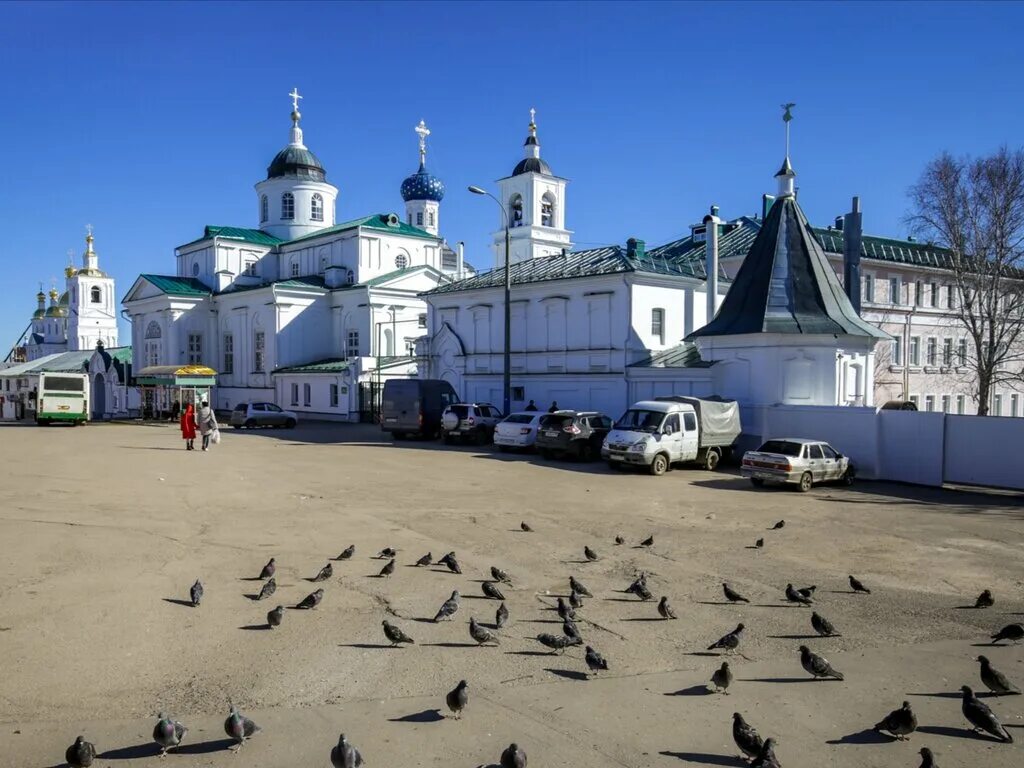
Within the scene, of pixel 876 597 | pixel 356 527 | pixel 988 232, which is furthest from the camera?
pixel 988 232

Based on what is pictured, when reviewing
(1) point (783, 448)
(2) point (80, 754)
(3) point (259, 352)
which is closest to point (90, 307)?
(3) point (259, 352)

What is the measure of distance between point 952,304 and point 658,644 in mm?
47993

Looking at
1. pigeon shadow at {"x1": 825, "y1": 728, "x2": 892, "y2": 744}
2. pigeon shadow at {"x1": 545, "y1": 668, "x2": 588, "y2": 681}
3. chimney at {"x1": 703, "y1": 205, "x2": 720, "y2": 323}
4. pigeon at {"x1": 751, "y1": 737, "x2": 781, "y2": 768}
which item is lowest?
pigeon shadow at {"x1": 825, "y1": 728, "x2": 892, "y2": 744}

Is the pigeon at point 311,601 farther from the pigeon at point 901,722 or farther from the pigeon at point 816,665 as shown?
the pigeon at point 901,722

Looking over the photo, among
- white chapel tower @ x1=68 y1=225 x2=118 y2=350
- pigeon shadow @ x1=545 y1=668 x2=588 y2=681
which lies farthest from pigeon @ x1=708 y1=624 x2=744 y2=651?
white chapel tower @ x1=68 y1=225 x2=118 y2=350

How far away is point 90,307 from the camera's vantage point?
8906 cm

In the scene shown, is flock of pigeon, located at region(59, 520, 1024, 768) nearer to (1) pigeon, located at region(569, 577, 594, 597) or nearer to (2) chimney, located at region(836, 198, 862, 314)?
(1) pigeon, located at region(569, 577, 594, 597)

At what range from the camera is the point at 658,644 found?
7.86 m

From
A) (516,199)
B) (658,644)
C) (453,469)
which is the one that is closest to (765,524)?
(658,644)

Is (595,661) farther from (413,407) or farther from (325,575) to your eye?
(413,407)

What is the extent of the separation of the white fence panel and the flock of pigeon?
11802 mm

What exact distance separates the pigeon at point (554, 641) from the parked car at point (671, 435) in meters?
14.6

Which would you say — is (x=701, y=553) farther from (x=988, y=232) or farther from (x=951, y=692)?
(x=988, y=232)

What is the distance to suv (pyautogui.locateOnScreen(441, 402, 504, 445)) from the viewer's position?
30.2 m
